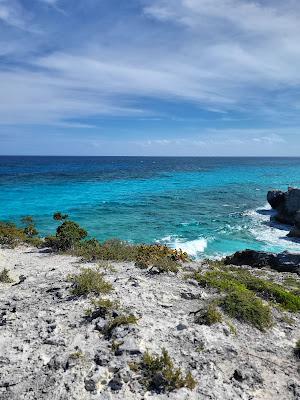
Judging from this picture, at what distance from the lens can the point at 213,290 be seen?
44.5ft

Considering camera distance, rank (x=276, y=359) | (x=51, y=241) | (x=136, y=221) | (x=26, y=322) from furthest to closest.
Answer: (x=136, y=221)
(x=51, y=241)
(x=26, y=322)
(x=276, y=359)

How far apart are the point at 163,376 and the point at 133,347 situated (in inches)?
50.7

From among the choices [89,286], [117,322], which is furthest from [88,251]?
[117,322]

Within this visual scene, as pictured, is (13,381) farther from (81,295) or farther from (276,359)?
(276,359)

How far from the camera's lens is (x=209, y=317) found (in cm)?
1062

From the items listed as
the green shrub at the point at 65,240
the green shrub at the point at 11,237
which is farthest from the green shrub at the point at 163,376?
the green shrub at the point at 11,237

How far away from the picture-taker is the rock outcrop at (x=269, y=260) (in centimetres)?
2055

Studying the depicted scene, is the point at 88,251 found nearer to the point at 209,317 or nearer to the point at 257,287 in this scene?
the point at 257,287

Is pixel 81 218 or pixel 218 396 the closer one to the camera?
pixel 218 396

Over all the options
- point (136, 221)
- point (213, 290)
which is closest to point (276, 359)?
point (213, 290)

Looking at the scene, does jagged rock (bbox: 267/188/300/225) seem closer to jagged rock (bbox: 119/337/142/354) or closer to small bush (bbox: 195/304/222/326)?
small bush (bbox: 195/304/222/326)

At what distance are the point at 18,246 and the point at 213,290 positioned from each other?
14949 millimetres

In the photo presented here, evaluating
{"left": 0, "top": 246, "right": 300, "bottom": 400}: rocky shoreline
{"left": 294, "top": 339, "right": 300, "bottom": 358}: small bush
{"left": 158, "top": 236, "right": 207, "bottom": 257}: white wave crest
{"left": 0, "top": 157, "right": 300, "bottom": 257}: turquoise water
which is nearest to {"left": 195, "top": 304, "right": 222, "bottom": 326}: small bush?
{"left": 0, "top": 246, "right": 300, "bottom": 400}: rocky shoreline

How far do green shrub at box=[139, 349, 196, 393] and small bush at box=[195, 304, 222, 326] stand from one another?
7.89ft
